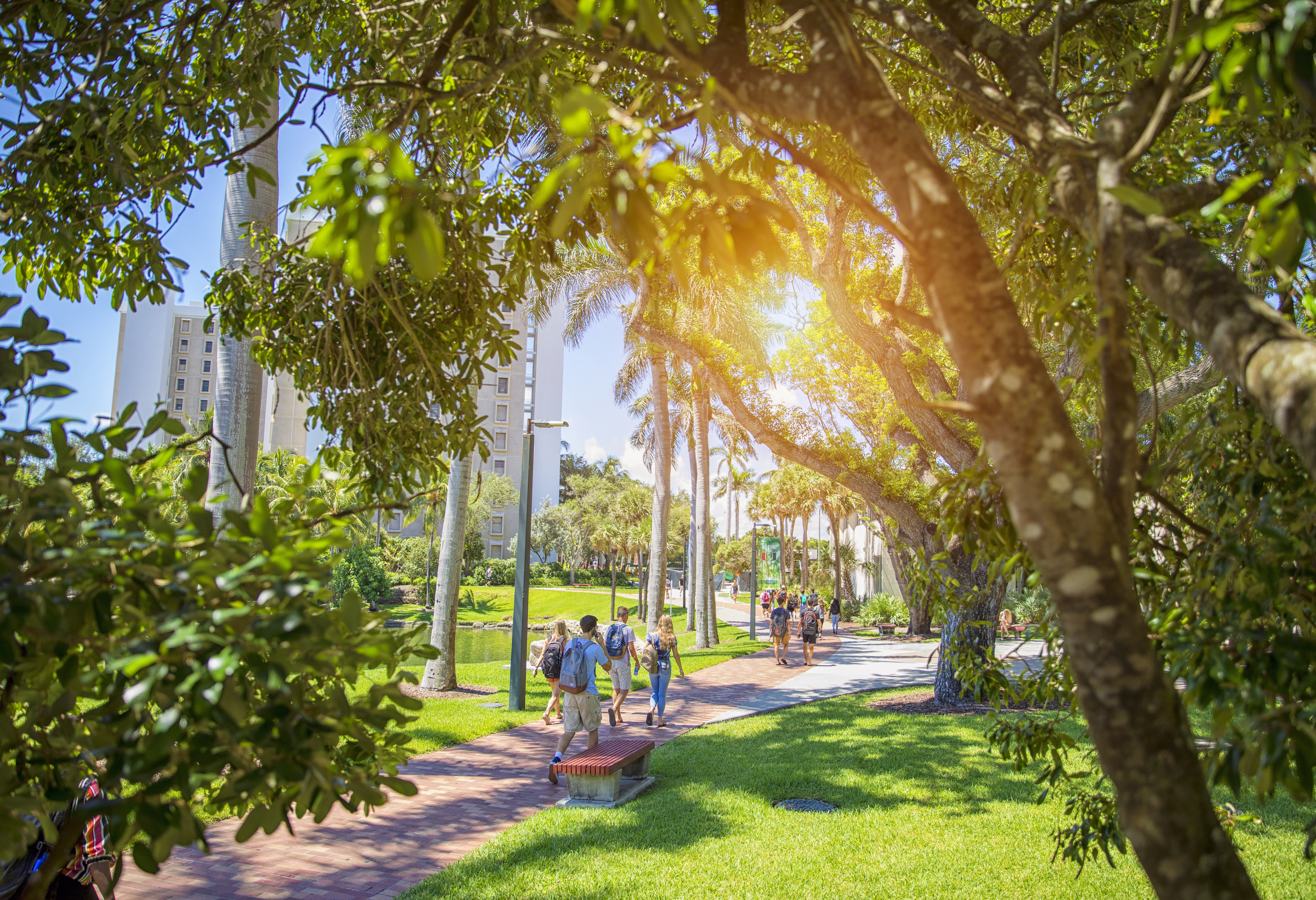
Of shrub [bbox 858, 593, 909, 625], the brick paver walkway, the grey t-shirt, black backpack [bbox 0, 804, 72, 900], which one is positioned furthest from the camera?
shrub [bbox 858, 593, 909, 625]

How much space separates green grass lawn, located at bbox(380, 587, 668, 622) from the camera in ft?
154

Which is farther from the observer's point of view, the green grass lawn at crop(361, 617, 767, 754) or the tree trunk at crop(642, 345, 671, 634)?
the tree trunk at crop(642, 345, 671, 634)

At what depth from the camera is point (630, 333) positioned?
1097 inches

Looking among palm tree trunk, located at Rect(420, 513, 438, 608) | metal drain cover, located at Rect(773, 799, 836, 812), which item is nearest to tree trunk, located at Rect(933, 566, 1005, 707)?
metal drain cover, located at Rect(773, 799, 836, 812)

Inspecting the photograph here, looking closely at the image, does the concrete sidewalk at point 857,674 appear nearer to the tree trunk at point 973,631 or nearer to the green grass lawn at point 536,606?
the tree trunk at point 973,631

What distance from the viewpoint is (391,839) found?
7.41 metres

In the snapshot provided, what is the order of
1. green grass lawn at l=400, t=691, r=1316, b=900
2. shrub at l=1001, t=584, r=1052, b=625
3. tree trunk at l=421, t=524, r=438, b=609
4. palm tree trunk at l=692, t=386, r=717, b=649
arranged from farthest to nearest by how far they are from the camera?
tree trunk at l=421, t=524, r=438, b=609, shrub at l=1001, t=584, r=1052, b=625, palm tree trunk at l=692, t=386, r=717, b=649, green grass lawn at l=400, t=691, r=1316, b=900

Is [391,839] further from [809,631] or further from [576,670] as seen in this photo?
[809,631]

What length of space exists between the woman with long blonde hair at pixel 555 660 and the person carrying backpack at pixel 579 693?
13cm

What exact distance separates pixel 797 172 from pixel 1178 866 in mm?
11306

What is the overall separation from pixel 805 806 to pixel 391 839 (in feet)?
12.4

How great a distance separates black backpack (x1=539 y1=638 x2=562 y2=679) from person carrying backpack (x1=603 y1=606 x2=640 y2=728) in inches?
33.8

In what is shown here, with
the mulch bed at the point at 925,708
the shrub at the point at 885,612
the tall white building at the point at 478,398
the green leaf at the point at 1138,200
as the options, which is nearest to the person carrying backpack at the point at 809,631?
the mulch bed at the point at 925,708

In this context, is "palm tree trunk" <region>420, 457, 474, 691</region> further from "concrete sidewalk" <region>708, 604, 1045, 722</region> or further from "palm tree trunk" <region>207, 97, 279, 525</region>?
"palm tree trunk" <region>207, 97, 279, 525</region>
